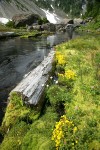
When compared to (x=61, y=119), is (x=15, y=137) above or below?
below

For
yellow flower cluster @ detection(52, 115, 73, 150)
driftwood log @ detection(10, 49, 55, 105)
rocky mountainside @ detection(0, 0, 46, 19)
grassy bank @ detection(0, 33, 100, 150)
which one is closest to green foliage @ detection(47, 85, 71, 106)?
grassy bank @ detection(0, 33, 100, 150)

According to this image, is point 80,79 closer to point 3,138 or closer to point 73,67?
point 73,67

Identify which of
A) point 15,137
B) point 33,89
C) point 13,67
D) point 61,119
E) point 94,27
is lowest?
point 94,27

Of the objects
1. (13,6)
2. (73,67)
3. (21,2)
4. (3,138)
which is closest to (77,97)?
(3,138)

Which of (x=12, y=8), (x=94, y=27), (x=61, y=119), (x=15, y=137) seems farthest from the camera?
(x=12, y=8)

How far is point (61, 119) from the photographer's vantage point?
34.4ft

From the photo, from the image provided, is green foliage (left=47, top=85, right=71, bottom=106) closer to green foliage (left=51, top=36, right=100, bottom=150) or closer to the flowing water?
green foliage (left=51, top=36, right=100, bottom=150)

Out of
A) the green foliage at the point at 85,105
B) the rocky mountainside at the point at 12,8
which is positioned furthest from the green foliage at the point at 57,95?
the rocky mountainside at the point at 12,8

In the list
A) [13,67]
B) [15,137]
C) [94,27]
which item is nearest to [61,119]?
[15,137]

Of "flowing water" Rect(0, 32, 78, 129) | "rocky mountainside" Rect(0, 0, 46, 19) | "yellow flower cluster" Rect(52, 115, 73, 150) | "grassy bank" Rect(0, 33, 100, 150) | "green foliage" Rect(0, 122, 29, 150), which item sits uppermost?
"yellow flower cluster" Rect(52, 115, 73, 150)

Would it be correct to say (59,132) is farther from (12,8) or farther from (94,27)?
(12,8)

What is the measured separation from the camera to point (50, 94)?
1406 cm

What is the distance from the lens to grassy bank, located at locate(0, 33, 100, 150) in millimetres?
9859

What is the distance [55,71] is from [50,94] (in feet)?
17.8
